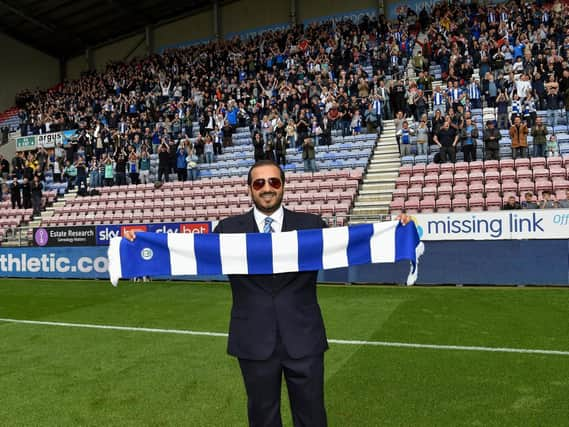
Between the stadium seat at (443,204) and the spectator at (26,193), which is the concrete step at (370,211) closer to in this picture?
the stadium seat at (443,204)

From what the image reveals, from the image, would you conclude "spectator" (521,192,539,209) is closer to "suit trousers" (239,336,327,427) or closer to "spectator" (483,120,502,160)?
"spectator" (483,120,502,160)

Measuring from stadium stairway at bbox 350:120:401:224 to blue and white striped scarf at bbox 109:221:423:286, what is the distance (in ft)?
34.6

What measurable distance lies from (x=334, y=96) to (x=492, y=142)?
20.9ft

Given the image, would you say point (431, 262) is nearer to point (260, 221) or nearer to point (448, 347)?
point (448, 347)

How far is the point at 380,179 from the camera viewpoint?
17.2 m

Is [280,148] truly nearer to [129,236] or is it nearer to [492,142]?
[492,142]

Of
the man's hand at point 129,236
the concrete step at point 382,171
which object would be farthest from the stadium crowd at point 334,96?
the man's hand at point 129,236

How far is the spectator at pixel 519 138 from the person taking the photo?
1538 cm

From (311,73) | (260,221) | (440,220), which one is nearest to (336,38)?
(311,73)

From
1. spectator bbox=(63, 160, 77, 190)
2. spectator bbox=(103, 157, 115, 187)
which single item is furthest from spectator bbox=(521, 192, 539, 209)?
spectator bbox=(63, 160, 77, 190)

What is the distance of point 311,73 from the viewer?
22.6 metres

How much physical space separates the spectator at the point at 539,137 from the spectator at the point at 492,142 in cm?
93

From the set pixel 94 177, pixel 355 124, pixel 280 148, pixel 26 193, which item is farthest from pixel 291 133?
pixel 26 193

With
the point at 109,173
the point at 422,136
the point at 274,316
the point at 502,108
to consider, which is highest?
the point at 502,108
